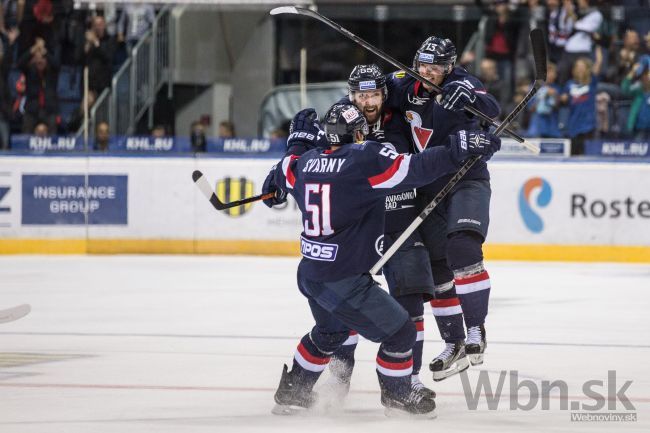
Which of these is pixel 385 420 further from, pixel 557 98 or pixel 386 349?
pixel 557 98

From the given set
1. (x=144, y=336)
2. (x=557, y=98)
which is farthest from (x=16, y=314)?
(x=557, y=98)

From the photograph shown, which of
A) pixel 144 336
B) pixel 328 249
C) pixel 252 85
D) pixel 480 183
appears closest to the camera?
pixel 328 249

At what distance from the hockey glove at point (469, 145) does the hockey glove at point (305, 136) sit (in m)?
0.58

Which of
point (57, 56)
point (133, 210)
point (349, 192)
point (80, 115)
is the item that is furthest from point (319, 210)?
point (57, 56)

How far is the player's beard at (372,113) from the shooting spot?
485cm

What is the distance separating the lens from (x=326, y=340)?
4566 mm

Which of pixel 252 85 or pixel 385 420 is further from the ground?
pixel 252 85

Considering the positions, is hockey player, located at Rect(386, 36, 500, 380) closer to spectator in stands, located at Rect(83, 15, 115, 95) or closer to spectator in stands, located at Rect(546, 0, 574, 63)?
spectator in stands, located at Rect(546, 0, 574, 63)

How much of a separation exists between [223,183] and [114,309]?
381 centimetres

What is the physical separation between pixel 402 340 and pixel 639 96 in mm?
7430

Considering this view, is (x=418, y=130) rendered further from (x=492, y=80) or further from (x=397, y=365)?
(x=492, y=80)

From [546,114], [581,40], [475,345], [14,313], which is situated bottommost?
[14,313]

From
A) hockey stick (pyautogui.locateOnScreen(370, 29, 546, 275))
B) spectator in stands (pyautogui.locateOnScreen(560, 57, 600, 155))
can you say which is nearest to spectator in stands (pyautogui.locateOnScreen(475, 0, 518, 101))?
spectator in stands (pyautogui.locateOnScreen(560, 57, 600, 155))

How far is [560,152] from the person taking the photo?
1113 centimetres
